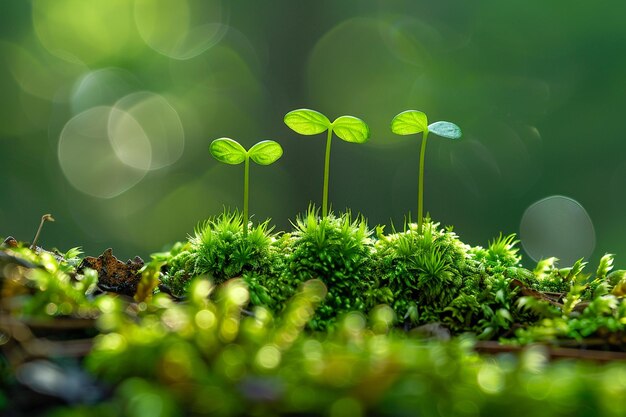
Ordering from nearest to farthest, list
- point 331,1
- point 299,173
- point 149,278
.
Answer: point 149,278, point 299,173, point 331,1

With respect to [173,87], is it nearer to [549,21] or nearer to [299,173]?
[299,173]

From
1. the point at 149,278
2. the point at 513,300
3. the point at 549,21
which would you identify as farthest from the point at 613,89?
the point at 149,278

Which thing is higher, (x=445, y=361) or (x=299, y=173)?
(x=299, y=173)

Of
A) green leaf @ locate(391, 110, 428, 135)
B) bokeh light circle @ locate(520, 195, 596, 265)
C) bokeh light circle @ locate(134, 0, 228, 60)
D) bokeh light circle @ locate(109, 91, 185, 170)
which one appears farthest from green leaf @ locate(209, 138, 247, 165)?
bokeh light circle @ locate(134, 0, 228, 60)

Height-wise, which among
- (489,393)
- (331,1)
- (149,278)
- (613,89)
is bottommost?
(489,393)

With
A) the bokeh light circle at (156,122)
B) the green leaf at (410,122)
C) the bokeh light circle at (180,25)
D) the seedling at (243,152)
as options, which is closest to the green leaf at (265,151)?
the seedling at (243,152)

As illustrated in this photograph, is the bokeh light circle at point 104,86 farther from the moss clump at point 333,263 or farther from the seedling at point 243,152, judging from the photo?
the moss clump at point 333,263

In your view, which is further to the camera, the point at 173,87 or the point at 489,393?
the point at 173,87
